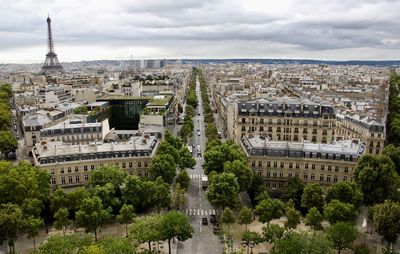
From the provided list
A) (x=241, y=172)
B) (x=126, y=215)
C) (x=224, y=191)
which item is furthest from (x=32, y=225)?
(x=241, y=172)

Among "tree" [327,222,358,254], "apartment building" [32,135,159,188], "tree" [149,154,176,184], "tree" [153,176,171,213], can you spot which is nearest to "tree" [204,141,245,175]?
"tree" [149,154,176,184]

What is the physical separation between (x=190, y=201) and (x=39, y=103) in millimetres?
95264

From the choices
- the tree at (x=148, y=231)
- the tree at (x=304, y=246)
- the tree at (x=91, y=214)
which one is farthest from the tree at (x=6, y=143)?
the tree at (x=304, y=246)

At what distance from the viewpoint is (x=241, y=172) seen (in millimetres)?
68500

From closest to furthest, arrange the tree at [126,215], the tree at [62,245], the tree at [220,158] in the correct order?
the tree at [62,245] → the tree at [126,215] → the tree at [220,158]

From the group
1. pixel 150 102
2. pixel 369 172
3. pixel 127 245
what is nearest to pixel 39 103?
pixel 150 102

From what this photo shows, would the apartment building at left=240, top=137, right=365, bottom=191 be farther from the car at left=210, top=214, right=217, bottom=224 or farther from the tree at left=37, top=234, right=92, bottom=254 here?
the tree at left=37, top=234, right=92, bottom=254

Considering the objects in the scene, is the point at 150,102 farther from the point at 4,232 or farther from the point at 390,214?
the point at 390,214

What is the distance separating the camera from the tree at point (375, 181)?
63562 mm

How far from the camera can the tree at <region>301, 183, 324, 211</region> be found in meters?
61.7

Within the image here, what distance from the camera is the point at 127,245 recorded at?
1762 inches

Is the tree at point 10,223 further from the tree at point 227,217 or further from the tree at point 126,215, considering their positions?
the tree at point 227,217

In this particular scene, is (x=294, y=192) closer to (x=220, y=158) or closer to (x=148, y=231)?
(x=220, y=158)

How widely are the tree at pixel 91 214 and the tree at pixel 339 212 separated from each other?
1353 inches
